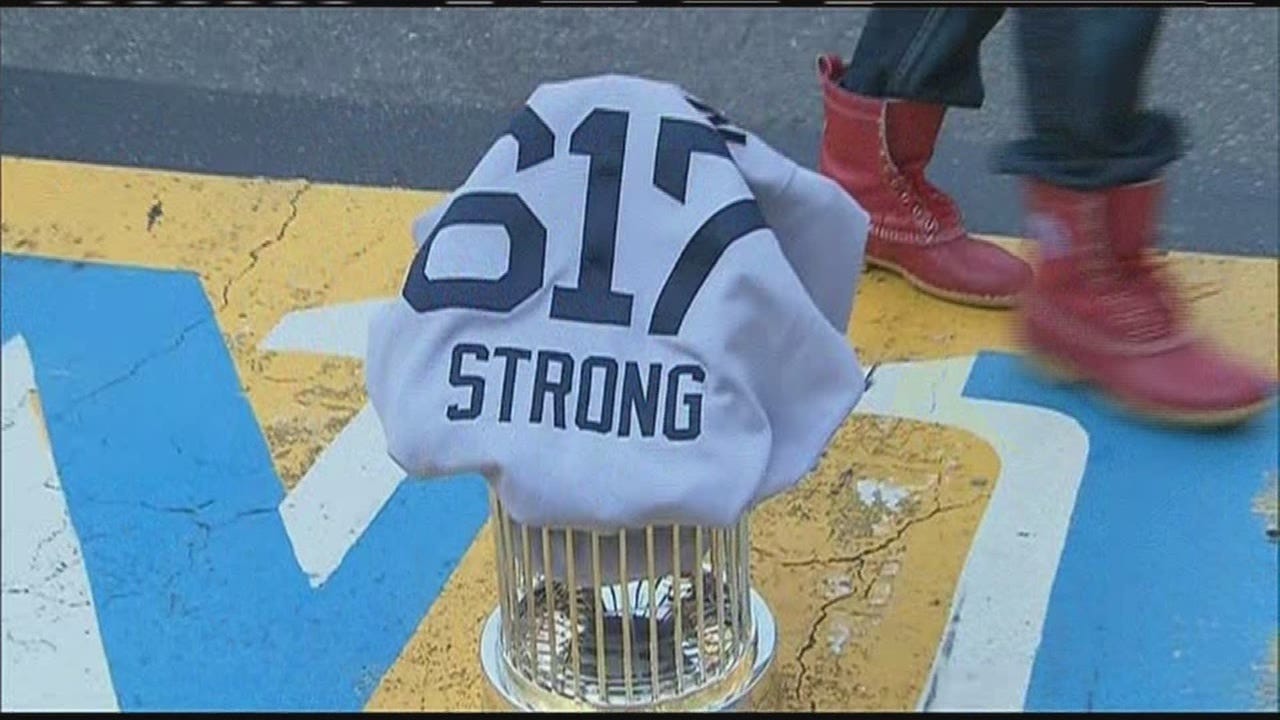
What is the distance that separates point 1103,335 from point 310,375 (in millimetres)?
747

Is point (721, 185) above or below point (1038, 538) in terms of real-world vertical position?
above

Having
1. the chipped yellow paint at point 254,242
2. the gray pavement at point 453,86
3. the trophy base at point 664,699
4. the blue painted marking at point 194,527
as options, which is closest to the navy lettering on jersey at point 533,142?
the trophy base at point 664,699

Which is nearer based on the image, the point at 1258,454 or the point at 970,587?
the point at 970,587

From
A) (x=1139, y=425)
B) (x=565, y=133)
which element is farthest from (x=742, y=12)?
(x=565, y=133)

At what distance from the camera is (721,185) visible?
3.73ft

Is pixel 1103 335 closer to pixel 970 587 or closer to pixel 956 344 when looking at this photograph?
pixel 956 344

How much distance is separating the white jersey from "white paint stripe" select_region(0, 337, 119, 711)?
1.45ft

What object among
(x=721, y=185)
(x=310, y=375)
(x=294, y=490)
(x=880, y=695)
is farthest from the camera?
(x=310, y=375)

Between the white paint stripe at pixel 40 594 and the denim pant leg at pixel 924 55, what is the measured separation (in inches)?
34.4

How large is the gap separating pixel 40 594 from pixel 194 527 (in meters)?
0.14

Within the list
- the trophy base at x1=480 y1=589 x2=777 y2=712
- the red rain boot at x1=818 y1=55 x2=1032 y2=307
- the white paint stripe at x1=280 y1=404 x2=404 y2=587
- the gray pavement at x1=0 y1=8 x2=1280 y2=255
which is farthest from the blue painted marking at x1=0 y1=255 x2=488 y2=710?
the red rain boot at x1=818 y1=55 x2=1032 y2=307

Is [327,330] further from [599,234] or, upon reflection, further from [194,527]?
[599,234]

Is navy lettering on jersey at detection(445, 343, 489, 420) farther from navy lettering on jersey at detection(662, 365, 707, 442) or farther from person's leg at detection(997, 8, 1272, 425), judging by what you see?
person's leg at detection(997, 8, 1272, 425)

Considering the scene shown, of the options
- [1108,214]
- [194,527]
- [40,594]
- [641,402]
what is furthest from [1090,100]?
[40,594]
